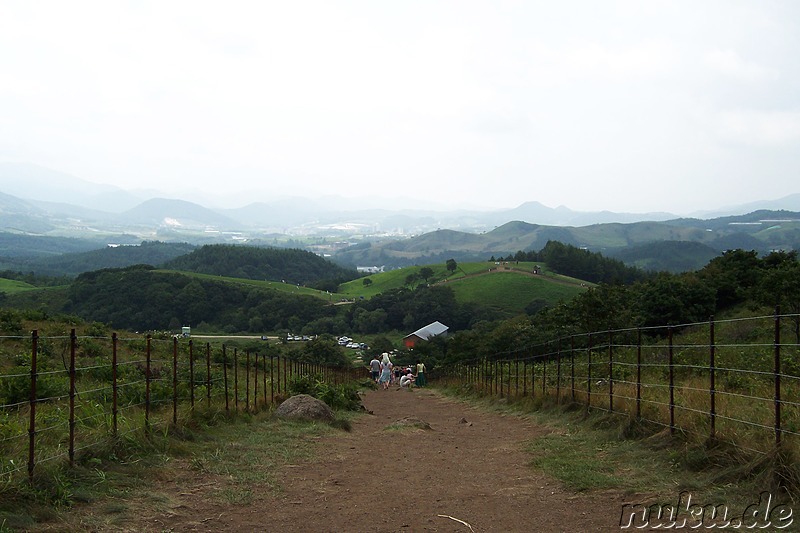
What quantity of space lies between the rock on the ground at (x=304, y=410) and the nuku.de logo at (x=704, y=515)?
7.37 m

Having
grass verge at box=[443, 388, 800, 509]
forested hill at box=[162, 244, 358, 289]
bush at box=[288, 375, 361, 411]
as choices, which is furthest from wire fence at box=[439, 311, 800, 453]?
forested hill at box=[162, 244, 358, 289]

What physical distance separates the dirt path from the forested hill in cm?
15781

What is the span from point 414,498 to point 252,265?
177081 millimetres

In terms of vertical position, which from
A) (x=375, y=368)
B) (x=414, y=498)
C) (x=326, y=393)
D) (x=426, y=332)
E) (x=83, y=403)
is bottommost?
(x=426, y=332)

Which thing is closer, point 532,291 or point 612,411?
point 612,411

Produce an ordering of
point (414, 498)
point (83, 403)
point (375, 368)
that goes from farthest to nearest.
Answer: point (375, 368) < point (83, 403) < point (414, 498)

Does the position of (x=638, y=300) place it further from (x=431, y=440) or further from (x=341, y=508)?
(x=341, y=508)

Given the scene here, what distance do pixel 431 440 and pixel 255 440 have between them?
327 cm

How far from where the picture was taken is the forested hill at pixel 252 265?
557 feet

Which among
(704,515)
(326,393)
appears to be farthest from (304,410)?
(704,515)

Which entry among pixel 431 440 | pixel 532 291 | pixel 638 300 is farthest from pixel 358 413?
pixel 532 291

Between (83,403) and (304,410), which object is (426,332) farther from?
(83,403)

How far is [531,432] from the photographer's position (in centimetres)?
1205

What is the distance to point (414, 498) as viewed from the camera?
279 inches
